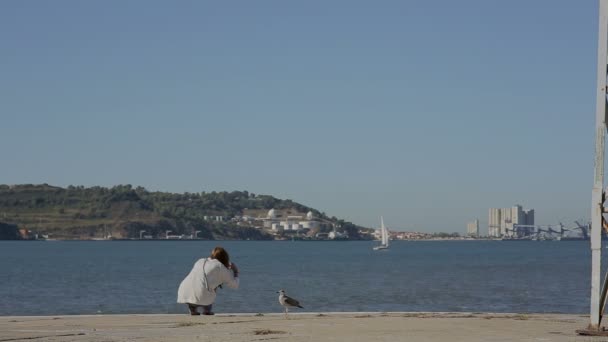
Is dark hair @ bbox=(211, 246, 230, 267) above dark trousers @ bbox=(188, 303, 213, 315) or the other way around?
above

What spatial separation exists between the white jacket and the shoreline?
307 mm

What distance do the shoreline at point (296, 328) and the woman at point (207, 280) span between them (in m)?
0.28

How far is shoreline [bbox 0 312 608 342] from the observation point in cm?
1190

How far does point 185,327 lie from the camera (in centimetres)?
1344

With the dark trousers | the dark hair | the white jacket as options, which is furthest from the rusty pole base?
the dark trousers

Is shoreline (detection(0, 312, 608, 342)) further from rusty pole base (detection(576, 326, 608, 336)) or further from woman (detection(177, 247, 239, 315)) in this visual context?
woman (detection(177, 247, 239, 315))

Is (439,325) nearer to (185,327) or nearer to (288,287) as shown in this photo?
(185,327)

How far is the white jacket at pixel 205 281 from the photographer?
597 inches

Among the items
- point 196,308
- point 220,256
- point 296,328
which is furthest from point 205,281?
point 296,328

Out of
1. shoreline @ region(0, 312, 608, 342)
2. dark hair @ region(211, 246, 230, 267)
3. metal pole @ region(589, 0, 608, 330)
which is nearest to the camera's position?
metal pole @ region(589, 0, 608, 330)

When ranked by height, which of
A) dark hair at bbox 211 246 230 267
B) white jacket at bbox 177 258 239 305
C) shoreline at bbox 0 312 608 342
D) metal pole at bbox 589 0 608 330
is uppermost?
metal pole at bbox 589 0 608 330

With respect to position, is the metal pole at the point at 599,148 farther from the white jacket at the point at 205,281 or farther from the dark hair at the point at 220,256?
the dark hair at the point at 220,256

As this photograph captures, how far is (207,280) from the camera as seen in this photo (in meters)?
15.2

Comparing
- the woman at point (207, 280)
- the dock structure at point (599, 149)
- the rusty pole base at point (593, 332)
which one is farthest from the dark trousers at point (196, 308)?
the dock structure at point (599, 149)
